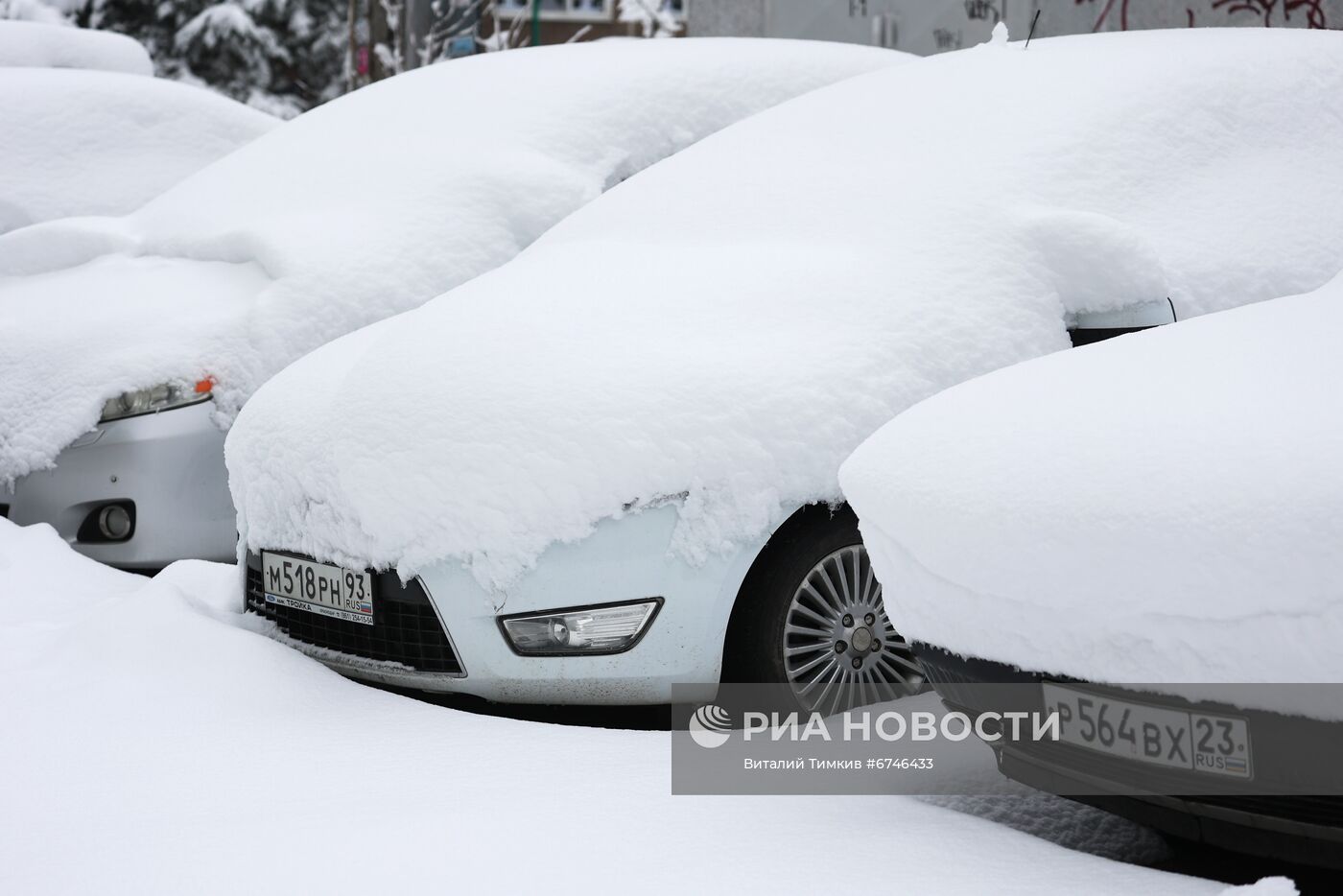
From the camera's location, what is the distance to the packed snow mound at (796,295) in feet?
9.98

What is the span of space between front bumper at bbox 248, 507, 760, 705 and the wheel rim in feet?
0.51

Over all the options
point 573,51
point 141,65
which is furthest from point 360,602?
point 141,65

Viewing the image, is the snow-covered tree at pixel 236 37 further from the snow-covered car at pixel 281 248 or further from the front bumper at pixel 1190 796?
the front bumper at pixel 1190 796

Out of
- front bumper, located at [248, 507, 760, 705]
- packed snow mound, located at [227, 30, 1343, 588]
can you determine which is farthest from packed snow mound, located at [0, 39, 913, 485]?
front bumper, located at [248, 507, 760, 705]

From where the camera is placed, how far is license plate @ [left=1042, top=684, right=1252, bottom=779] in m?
2.05

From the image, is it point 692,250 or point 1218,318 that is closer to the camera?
point 1218,318

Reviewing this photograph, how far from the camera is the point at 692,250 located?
12.5 feet

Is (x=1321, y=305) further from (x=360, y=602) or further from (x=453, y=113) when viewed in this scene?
(x=453, y=113)

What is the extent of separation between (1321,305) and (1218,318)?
170 mm

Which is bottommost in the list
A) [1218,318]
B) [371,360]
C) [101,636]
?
[101,636]

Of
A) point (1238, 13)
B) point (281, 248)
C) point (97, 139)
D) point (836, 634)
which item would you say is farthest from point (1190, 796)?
point (97, 139)

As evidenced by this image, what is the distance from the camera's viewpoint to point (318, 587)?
3.38 meters

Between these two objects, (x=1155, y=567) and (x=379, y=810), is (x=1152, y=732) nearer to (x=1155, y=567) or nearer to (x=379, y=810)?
(x=1155, y=567)

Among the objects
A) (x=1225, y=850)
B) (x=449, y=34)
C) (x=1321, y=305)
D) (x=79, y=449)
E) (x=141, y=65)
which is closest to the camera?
(x=1225, y=850)
